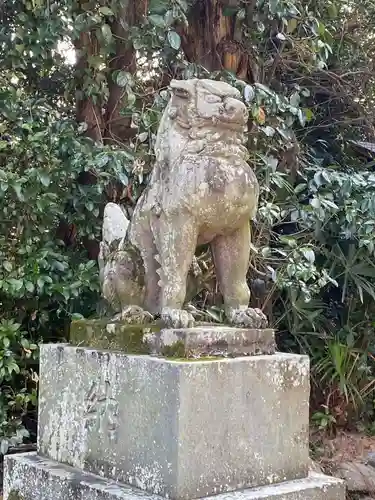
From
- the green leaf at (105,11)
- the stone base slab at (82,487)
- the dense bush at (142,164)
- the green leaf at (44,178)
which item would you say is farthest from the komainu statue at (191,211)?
the green leaf at (105,11)

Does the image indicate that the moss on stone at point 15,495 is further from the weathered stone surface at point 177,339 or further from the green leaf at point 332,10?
the green leaf at point 332,10

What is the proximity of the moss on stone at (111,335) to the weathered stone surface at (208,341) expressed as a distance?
2.0 inches

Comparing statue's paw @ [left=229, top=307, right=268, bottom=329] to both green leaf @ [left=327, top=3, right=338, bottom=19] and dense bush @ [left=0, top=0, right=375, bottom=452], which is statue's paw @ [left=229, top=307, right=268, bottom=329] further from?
green leaf @ [left=327, top=3, right=338, bottom=19]

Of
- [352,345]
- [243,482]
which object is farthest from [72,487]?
[352,345]

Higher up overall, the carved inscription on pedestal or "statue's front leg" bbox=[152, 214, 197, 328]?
"statue's front leg" bbox=[152, 214, 197, 328]

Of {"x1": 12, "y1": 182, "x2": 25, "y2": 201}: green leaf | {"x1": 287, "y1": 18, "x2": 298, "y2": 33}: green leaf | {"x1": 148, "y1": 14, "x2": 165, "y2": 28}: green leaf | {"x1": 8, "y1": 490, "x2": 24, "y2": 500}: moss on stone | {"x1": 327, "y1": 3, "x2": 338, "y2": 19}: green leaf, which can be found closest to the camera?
{"x1": 8, "y1": 490, "x2": 24, "y2": 500}: moss on stone

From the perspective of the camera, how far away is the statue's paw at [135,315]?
2.58 m

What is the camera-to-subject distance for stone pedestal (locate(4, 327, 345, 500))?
2232mm

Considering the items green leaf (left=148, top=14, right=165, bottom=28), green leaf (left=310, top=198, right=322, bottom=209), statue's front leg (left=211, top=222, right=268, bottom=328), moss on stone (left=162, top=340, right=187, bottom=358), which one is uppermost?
green leaf (left=148, top=14, right=165, bottom=28)

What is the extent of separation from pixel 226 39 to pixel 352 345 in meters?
2.62

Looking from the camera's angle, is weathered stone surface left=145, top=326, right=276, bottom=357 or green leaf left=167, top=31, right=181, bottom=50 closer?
weathered stone surface left=145, top=326, right=276, bottom=357

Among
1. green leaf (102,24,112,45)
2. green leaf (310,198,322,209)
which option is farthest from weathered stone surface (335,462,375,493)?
green leaf (102,24,112,45)

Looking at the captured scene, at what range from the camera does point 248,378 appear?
241 centimetres

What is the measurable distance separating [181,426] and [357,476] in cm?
323
